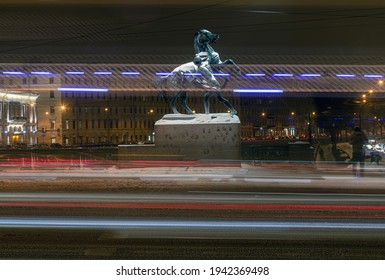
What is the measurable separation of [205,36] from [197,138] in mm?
3135

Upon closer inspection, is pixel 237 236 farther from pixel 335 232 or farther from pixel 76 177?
pixel 76 177

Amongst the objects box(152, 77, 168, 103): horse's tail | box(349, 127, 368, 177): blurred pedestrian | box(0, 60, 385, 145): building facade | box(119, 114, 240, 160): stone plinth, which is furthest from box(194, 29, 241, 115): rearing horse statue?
box(349, 127, 368, 177): blurred pedestrian

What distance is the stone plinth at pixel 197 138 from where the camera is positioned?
1224 cm

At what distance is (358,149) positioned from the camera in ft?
29.9

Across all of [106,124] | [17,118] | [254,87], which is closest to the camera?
[254,87]

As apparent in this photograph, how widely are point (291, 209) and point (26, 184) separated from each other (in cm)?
613

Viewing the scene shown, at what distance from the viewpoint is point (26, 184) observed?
8938mm

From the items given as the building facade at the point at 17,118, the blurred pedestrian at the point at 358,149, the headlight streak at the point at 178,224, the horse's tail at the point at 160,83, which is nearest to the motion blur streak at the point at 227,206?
the headlight streak at the point at 178,224

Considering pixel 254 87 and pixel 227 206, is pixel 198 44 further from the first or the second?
pixel 227 206

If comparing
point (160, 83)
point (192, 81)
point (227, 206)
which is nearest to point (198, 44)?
point (192, 81)

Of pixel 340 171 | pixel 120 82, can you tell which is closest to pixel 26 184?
pixel 120 82

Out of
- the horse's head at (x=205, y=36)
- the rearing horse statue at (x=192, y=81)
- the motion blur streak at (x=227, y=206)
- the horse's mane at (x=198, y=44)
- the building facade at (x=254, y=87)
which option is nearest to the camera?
the motion blur streak at (x=227, y=206)

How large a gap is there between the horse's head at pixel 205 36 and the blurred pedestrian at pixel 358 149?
4711 mm

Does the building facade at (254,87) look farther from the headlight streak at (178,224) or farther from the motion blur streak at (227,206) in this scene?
the headlight streak at (178,224)
